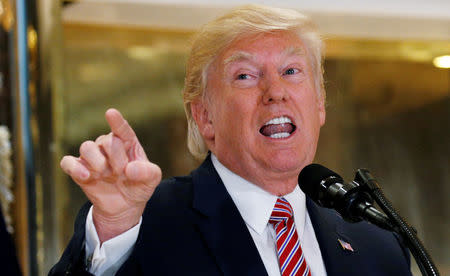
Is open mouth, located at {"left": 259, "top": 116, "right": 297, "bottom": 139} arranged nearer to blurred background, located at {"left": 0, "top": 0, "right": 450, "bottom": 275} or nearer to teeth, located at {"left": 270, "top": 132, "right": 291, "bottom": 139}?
teeth, located at {"left": 270, "top": 132, "right": 291, "bottom": 139}

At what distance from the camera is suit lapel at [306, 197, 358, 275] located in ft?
5.37

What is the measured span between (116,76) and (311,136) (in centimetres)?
259

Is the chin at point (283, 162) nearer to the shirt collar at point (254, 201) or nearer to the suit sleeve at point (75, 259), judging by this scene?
the shirt collar at point (254, 201)

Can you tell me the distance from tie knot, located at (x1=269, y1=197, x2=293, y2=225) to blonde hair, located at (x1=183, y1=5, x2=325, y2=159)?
43 cm

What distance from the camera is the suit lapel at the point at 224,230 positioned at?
59.2 inches

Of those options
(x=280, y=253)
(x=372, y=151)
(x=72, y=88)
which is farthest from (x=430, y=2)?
(x=280, y=253)

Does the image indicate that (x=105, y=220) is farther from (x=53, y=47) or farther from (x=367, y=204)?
(x=53, y=47)

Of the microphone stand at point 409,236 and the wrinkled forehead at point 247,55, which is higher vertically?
the wrinkled forehead at point 247,55

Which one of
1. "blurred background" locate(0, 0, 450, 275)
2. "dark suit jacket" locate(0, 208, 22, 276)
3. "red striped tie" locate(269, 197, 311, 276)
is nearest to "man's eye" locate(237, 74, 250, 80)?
"red striped tie" locate(269, 197, 311, 276)

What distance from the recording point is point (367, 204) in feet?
3.92

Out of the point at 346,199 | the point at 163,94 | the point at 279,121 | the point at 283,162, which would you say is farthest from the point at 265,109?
the point at 163,94

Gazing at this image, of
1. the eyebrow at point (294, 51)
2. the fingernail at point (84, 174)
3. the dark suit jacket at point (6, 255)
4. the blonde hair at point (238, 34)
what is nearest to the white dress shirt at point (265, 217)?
the blonde hair at point (238, 34)

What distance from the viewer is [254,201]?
1680 mm

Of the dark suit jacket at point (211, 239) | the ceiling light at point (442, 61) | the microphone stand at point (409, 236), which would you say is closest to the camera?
the microphone stand at point (409, 236)
